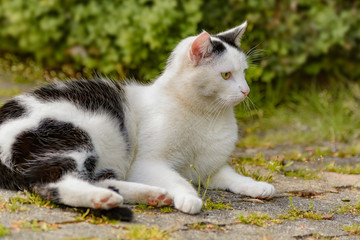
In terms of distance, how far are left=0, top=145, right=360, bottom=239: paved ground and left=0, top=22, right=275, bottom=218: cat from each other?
3.3 inches

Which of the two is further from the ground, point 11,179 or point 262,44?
point 262,44

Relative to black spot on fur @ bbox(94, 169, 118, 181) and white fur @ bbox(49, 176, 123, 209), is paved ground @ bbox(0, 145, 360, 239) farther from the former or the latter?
black spot on fur @ bbox(94, 169, 118, 181)

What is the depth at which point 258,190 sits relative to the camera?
108 inches

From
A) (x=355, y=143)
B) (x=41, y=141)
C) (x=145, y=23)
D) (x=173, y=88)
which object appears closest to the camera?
(x=41, y=141)

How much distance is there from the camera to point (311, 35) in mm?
5281

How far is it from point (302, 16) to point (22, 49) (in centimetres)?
377

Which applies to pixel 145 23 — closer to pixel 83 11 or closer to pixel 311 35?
pixel 83 11

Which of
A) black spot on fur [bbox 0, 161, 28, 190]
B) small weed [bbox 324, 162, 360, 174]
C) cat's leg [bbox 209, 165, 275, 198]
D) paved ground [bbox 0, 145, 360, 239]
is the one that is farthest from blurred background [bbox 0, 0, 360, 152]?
black spot on fur [bbox 0, 161, 28, 190]

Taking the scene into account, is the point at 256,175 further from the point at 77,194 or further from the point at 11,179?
the point at 11,179

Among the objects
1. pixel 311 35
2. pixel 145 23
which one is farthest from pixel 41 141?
pixel 311 35

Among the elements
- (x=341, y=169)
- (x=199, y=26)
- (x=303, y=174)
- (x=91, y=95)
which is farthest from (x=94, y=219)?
(x=199, y=26)

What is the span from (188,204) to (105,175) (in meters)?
0.52

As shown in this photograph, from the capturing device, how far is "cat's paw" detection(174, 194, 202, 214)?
2303 millimetres

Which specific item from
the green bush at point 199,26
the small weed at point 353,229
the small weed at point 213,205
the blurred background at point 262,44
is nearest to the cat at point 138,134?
the small weed at point 213,205
